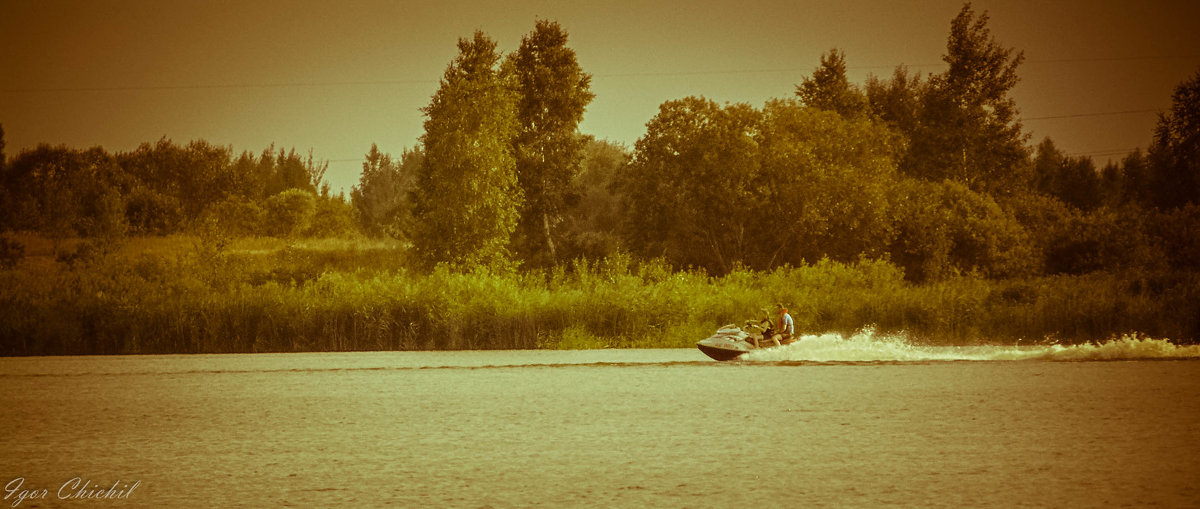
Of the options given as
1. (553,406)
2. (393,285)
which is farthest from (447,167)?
(553,406)

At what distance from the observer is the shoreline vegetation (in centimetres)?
3481

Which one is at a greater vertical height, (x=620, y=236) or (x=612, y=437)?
(x=620, y=236)

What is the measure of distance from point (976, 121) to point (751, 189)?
66.6ft

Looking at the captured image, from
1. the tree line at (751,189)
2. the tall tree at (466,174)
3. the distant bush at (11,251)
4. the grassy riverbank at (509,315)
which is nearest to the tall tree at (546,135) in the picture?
the tree line at (751,189)

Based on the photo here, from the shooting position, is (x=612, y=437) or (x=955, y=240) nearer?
(x=612, y=437)

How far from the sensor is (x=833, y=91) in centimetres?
6950

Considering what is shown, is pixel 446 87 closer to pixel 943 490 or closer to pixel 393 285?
pixel 393 285

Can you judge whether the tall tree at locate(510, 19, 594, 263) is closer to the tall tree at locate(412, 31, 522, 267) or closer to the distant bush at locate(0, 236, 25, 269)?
the tall tree at locate(412, 31, 522, 267)

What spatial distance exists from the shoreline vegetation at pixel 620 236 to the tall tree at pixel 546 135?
17 centimetres

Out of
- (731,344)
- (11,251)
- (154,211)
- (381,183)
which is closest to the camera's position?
(731,344)

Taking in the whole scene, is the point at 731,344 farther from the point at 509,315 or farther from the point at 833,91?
the point at 833,91

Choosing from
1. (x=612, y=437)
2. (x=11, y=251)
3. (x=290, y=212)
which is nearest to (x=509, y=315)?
(x=612, y=437)

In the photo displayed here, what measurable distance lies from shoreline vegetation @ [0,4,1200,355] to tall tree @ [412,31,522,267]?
0.13 metres

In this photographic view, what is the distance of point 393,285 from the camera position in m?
36.5
